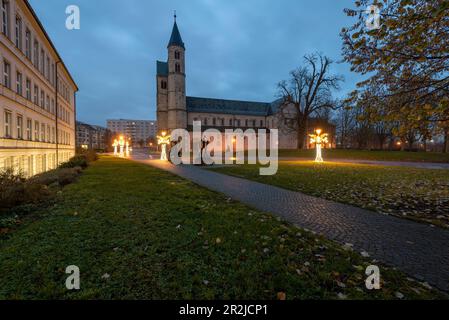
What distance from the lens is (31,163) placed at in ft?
56.7

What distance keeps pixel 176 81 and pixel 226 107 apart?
789 inches

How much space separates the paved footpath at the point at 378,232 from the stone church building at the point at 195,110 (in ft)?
156

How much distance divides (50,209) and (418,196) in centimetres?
1225

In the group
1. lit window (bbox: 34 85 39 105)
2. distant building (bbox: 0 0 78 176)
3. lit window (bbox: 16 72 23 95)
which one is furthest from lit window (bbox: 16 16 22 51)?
lit window (bbox: 34 85 39 105)

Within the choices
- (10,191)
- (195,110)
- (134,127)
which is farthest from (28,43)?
(134,127)

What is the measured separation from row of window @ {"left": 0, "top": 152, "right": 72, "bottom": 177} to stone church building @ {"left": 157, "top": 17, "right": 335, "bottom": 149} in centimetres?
4120

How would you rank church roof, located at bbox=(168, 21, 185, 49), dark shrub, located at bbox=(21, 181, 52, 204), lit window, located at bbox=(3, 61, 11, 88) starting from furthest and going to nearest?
Result: church roof, located at bbox=(168, 21, 185, 49)
lit window, located at bbox=(3, 61, 11, 88)
dark shrub, located at bbox=(21, 181, 52, 204)

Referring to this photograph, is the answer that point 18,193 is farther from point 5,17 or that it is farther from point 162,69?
point 162,69

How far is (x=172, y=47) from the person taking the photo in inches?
2362

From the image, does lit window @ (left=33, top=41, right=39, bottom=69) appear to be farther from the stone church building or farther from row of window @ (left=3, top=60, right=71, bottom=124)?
the stone church building

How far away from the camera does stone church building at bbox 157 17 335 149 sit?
60.9m

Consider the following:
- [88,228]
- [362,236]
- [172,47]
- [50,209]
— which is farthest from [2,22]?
[172,47]
